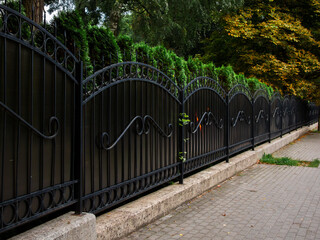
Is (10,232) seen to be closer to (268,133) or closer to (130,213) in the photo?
(130,213)

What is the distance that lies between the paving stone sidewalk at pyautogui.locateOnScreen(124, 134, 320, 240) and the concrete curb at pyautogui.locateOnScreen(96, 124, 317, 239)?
A: 102 millimetres

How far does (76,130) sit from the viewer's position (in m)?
3.48

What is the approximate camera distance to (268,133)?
1186 cm

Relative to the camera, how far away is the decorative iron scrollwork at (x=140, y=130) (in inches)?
152

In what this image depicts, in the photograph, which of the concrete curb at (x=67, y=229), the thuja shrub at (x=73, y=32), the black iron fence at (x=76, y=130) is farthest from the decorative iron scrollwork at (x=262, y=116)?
the concrete curb at (x=67, y=229)

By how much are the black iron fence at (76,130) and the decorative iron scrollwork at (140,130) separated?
12 millimetres

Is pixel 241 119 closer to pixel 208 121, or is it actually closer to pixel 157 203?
pixel 208 121

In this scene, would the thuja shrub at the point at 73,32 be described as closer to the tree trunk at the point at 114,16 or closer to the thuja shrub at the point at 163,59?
the thuja shrub at the point at 163,59

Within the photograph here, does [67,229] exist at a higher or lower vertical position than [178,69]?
lower

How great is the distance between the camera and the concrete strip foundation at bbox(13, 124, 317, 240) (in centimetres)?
306

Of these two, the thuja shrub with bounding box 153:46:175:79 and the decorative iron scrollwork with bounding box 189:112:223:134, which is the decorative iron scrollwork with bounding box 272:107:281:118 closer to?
the decorative iron scrollwork with bounding box 189:112:223:134

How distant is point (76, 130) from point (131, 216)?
4.07ft

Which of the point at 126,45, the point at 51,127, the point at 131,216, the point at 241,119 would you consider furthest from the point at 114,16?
the point at 51,127

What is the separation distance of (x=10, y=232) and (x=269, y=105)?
34.7 feet
